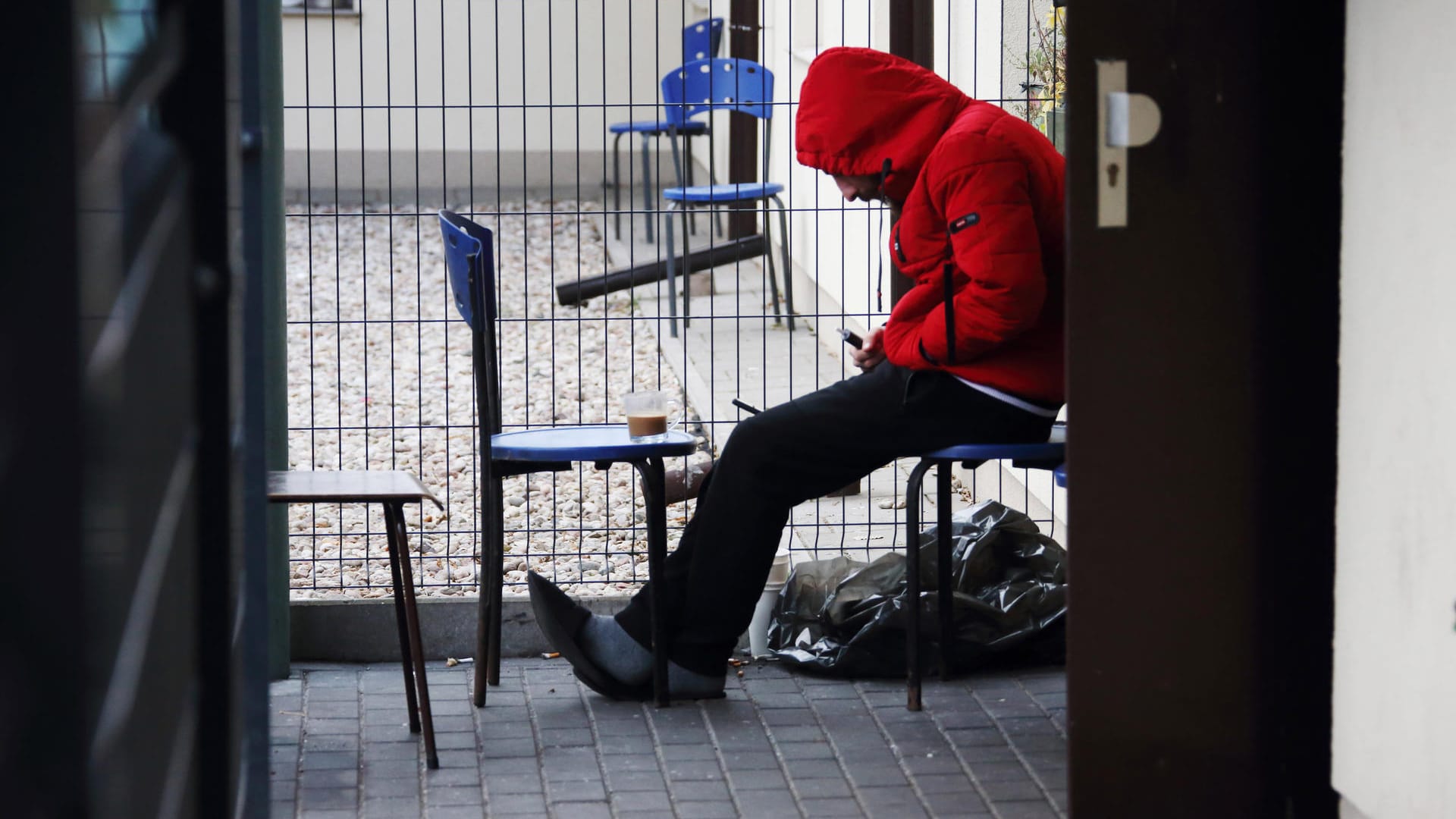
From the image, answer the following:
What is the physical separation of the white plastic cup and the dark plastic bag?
19 mm

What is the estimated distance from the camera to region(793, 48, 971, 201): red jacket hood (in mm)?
3623

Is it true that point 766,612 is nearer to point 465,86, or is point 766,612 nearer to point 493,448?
point 493,448

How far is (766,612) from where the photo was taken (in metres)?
4.14

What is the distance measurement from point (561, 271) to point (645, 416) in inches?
269

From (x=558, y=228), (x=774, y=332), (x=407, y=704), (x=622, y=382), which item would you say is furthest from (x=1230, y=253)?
(x=558, y=228)

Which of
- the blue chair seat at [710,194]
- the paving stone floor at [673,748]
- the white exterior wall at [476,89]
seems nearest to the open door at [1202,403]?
the paving stone floor at [673,748]

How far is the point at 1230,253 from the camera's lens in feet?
7.95

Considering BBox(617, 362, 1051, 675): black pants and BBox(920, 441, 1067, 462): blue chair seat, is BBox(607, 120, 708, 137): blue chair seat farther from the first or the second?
BBox(920, 441, 1067, 462): blue chair seat

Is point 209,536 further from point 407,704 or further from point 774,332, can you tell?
→ point 774,332

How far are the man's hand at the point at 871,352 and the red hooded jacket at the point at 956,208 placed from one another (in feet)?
0.30

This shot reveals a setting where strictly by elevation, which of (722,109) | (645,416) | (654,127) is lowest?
(645,416)

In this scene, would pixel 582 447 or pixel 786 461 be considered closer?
pixel 582 447

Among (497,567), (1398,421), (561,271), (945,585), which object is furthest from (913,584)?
(561,271)

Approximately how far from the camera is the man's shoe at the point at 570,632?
3.73 meters
